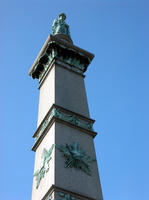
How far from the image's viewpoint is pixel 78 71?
16.7m

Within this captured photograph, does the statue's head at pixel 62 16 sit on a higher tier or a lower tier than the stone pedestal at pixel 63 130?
higher

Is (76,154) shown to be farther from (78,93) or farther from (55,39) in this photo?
(55,39)

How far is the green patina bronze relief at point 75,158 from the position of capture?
37.2ft

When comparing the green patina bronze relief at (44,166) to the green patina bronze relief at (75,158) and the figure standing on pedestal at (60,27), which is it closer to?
the green patina bronze relief at (75,158)

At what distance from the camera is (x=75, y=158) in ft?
37.8

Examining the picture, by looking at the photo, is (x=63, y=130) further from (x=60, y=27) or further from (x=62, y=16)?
(x=62, y=16)

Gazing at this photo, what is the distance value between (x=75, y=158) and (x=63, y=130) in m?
1.34

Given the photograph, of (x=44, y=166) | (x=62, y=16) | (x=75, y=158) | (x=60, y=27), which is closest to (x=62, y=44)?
(x=60, y=27)

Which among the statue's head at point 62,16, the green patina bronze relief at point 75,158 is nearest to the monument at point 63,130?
the green patina bronze relief at point 75,158

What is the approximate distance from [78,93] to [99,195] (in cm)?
541

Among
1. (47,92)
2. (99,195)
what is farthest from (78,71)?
(99,195)

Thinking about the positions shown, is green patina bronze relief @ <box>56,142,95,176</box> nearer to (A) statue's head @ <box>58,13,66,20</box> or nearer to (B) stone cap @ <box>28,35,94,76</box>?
(B) stone cap @ <box>28,35,94,76</box>

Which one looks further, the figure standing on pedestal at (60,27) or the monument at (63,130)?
the figure standing on pedestal at (60,27)

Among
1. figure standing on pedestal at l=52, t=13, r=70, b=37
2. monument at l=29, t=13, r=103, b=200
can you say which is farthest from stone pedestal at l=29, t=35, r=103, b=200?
figure standing on pedestal at l=52, t=13, r=70, b=37
